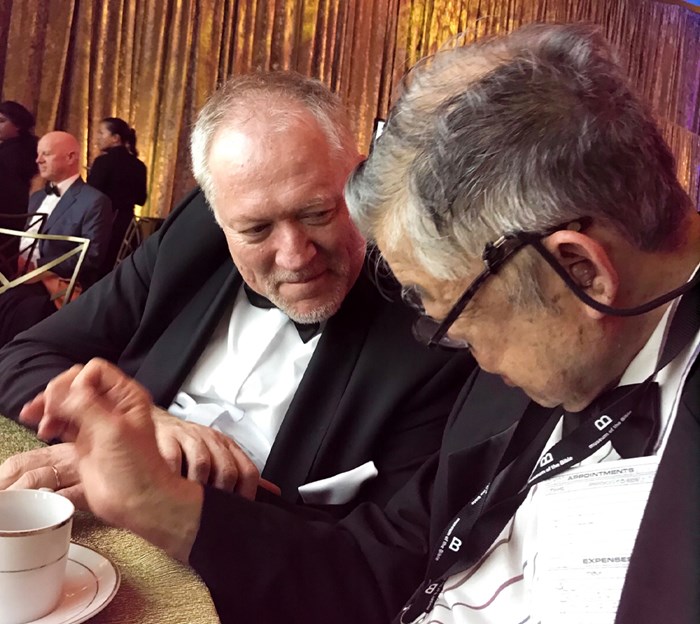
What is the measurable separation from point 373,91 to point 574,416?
25.2ft

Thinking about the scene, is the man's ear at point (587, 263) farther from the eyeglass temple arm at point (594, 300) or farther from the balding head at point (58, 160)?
the balding head at point (58, 160)

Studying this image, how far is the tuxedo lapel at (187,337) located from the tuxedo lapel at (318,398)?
1.02 feet

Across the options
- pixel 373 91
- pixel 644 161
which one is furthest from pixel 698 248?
pixel 373 91

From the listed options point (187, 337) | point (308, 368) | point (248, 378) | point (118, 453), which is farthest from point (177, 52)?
point (118, 453)

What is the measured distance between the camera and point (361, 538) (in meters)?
1.15

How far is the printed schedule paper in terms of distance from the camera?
2.47ft

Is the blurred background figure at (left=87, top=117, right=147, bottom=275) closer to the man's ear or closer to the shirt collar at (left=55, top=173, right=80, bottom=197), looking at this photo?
the shirt collar at (left=55, top=173, right=80, bottom=197)

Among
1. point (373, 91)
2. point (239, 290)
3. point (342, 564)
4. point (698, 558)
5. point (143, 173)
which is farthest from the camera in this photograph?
point (373, 91)

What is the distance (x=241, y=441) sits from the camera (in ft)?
5.06

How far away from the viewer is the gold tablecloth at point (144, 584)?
75cm

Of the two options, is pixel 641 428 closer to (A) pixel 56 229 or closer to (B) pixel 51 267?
(B) pixel 51 267

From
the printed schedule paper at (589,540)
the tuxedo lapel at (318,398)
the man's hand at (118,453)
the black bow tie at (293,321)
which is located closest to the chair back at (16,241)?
the black bow tie at (293,321)

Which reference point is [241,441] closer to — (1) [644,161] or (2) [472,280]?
(2) [472,280]

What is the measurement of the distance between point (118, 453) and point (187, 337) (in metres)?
0.74
